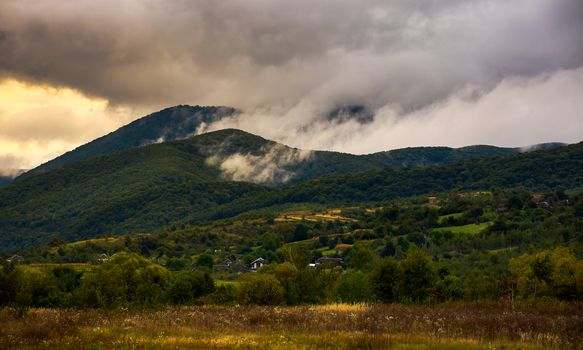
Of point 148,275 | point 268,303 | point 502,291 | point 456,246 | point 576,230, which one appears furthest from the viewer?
point 456,246

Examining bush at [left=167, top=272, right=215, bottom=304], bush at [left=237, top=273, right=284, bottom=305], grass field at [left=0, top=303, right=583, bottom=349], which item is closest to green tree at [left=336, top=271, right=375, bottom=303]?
bush at [left=237, top=273, right=284, bottom=305]

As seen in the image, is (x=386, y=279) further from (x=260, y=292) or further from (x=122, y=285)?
(x=122, y=285)

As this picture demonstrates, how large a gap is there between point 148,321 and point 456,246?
171 meters

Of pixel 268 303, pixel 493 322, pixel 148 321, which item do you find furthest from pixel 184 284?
pixel 493 322

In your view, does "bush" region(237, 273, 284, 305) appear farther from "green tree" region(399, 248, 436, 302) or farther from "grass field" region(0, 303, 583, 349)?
"grass field" region(0, 303, 583, 349)

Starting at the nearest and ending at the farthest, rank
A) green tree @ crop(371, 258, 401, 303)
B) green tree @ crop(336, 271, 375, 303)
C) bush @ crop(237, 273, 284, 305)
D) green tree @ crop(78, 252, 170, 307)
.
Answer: green tree @ crop(78, 252, 170, 307) → bush @ crop(237, 273, 284, 305) → green tree @ crop(336, 271, 375, 303) → green tree @ crop(371, 258, 401, 303)

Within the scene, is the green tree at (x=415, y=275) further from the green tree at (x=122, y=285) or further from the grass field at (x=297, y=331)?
Answer: the green tree at (x=122, y=285)

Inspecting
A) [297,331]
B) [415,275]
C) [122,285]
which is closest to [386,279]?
[415,275]

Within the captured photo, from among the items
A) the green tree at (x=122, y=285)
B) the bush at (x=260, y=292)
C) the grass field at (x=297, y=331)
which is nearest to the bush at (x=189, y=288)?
the green tree at (x=122, y=285)

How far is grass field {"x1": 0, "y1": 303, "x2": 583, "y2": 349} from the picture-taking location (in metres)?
30.9

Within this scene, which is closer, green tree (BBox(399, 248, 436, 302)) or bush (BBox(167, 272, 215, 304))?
green tree (BBox(399, 248, 436, 302))

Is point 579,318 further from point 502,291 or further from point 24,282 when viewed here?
point 24,282

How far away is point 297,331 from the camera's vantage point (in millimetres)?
36906

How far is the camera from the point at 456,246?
19762cm
